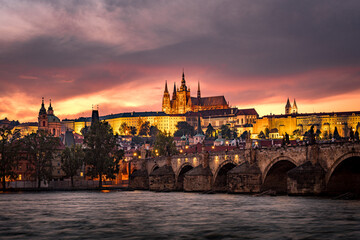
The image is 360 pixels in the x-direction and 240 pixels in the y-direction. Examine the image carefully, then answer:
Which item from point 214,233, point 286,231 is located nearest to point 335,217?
point 286,231

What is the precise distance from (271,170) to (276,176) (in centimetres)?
145

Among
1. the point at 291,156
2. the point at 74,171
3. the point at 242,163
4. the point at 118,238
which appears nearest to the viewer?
the point at 118,238

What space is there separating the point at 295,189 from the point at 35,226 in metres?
28.0

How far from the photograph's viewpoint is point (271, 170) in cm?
6706

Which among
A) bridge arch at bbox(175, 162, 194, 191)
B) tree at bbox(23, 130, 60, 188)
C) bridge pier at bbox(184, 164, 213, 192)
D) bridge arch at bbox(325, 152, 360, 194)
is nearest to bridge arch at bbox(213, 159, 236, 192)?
bridge pier at bbox(184, 164, 213, 192)

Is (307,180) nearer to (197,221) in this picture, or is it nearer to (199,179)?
(197,221)

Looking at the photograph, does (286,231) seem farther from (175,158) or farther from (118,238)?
(175,158)

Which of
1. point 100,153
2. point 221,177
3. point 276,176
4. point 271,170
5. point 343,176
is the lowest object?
point 343,176

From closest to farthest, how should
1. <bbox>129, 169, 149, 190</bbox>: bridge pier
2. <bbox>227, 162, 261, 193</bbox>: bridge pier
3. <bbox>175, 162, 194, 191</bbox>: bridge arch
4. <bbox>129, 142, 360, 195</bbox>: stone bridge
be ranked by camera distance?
1. <bbox>129, 142, 360, 195</bbox>: stone bridge
2. <bbox>227, 162, 261, 193</bbox>: bridge pier
3. <bbox>175, 162, 194, 191</bbox>: bridge arch
4. <bbox>129, 169, 149, 190</bbox>: bridge pier

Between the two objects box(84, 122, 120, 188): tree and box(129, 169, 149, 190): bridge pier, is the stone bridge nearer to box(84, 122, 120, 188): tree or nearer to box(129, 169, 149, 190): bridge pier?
box(129, 169, 149, 190): bridge pier

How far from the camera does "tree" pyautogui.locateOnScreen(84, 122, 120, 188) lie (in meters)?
109

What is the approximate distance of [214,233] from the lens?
119 feet

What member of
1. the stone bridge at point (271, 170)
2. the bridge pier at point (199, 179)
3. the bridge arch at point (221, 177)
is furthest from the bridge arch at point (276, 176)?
the bridge pier at point (199, 179)

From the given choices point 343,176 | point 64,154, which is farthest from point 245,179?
point 64,154
